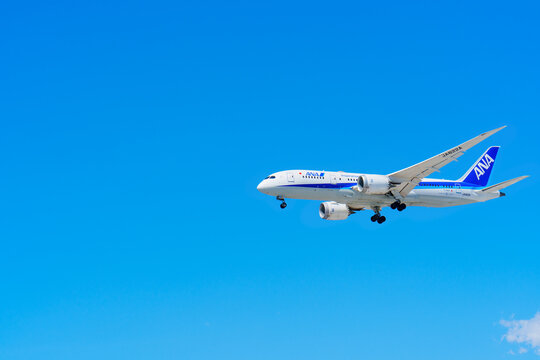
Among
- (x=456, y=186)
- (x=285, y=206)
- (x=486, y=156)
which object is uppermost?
(x=486, y=156)

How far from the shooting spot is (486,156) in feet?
220

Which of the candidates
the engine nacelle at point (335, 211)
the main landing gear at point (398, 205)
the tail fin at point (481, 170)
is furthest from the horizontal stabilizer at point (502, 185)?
the engine nacelle at point (335, 211)

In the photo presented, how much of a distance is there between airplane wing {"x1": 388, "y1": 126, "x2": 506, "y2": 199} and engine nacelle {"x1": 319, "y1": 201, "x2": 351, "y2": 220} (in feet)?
21.9

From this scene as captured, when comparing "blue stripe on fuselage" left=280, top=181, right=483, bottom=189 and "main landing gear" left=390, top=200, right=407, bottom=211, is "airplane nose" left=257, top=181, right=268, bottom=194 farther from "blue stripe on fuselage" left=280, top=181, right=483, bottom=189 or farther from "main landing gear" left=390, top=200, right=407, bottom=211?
"main landing gear" left=390, top=200, right=407, bottom=211

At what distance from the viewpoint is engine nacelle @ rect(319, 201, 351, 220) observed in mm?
64250

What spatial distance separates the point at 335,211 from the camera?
64250 mm

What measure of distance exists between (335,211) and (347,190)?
6.97 meters

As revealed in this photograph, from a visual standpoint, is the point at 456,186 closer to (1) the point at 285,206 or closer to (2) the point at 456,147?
(2) the point at 456,147

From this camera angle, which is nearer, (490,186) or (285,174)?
(285,174)

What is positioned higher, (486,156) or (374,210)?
(486,156)

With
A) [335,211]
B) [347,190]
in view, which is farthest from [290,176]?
[335,211]

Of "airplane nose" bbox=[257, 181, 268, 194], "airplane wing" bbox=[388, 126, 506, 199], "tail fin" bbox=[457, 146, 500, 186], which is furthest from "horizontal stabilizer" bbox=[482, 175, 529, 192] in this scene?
"airplane nose" bbox=[257, 181, 268, 194]

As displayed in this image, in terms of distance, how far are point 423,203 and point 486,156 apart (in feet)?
34.4

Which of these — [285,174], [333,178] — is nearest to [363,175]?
[333,178]
